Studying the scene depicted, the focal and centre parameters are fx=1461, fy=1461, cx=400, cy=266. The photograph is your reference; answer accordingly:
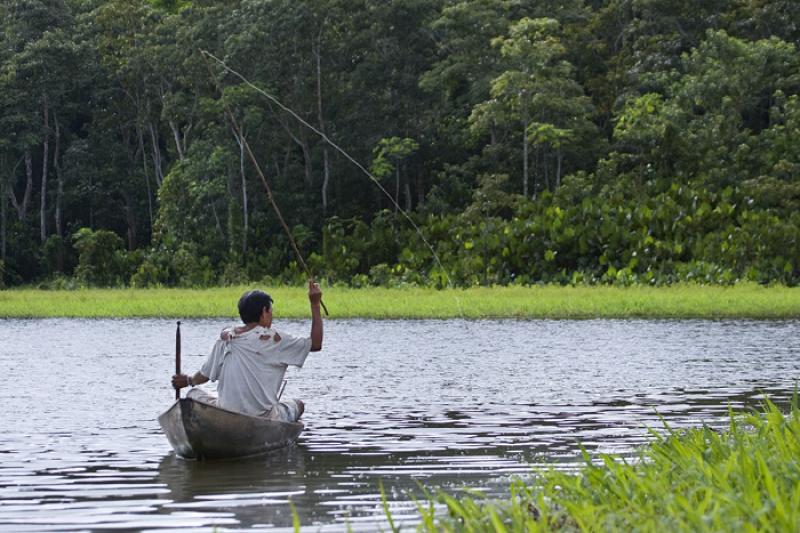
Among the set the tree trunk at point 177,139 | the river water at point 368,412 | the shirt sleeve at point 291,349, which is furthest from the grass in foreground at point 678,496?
the tree trunk at point 177,139

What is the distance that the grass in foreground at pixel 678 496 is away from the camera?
564cm

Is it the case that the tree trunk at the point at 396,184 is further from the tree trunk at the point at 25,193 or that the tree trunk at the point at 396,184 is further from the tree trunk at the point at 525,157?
the tree trunk at the point at 25,193

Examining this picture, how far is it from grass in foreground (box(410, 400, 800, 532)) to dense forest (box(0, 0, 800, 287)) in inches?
1092

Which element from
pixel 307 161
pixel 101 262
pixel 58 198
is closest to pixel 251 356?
pixel 307 161

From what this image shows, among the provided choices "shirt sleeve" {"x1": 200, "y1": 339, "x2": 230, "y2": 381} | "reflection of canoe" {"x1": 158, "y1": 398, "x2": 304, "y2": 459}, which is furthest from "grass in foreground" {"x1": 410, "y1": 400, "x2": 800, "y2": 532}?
"shirt sleeve" {"x1": 200, "y1": 339, "x2": 230, "y2": 381}

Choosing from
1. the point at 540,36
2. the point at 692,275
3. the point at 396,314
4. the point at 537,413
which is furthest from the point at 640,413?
the point at 540,36

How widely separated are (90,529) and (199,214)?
4100cm

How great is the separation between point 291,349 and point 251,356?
1.01ft

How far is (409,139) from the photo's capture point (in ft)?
150

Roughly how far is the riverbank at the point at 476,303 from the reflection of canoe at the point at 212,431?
18.7 meters

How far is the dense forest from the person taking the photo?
126 ft

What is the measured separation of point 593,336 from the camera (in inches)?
956

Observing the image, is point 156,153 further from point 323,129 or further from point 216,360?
point 216,360

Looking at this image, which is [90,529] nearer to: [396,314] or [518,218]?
[396,314]
